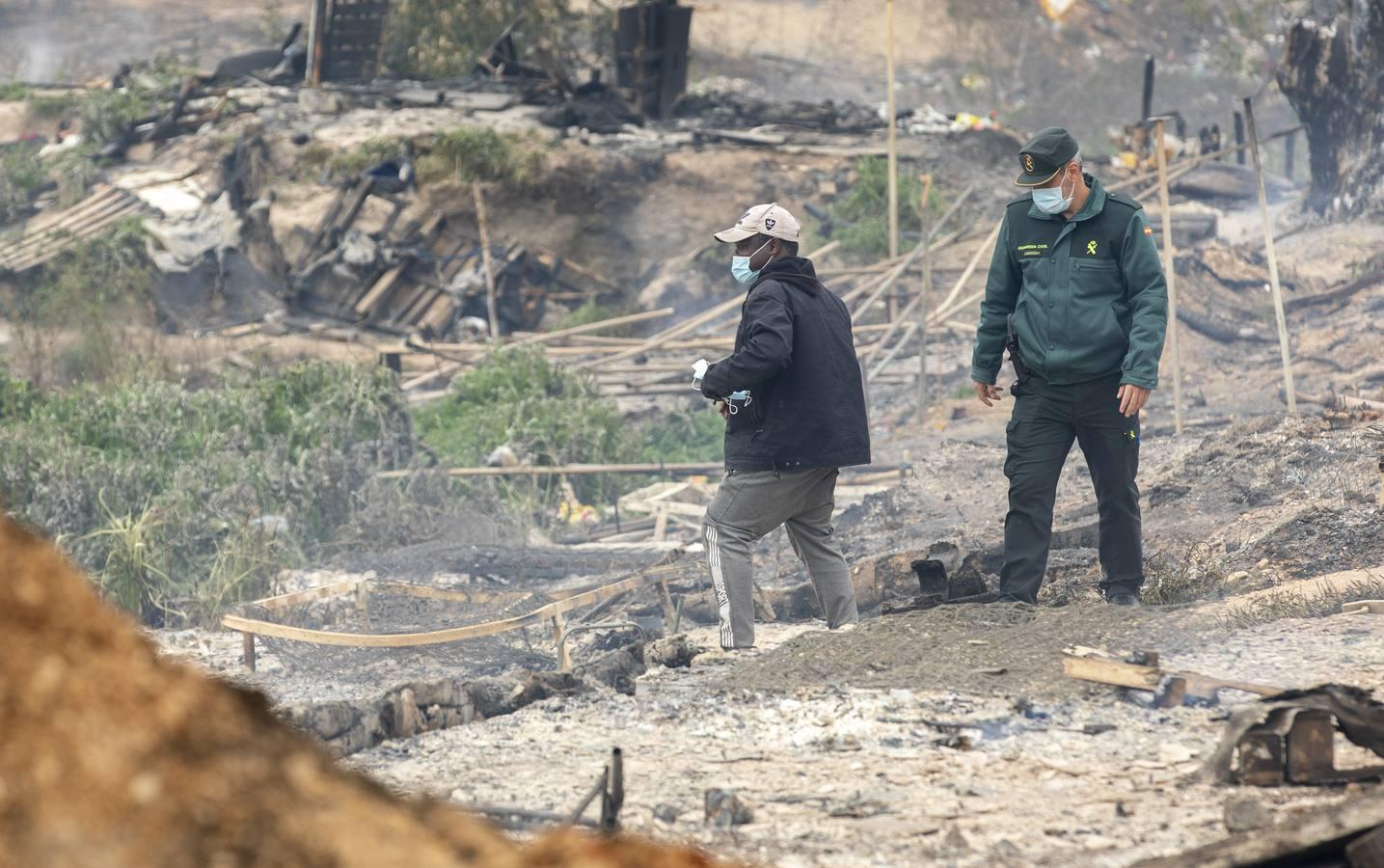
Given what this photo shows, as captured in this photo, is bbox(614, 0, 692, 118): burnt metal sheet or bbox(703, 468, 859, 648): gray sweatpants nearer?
bbox(703, 468, 859, 648): gray sweatpants

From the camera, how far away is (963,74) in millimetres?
27906

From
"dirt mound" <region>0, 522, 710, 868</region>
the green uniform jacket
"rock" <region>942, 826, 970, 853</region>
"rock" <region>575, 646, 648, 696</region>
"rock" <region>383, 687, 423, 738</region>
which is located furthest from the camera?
the green uniform jacket

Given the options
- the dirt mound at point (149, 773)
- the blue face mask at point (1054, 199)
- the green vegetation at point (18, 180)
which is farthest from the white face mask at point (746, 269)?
the green vegetation at point (18, 180)

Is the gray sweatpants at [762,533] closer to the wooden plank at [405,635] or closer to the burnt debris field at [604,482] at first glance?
the burnt debris field at [604,482]

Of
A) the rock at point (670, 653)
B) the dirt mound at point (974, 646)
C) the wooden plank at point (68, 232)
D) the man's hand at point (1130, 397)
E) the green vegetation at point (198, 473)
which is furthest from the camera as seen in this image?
the wooden plank at point (68, 232)

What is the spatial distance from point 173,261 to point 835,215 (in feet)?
24.3

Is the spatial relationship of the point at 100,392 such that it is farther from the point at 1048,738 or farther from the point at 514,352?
the point at 1048,738

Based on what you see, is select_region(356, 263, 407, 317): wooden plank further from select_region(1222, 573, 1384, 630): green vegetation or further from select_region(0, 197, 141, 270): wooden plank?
select_region(1222, 573, 1384, 630): green vegetation

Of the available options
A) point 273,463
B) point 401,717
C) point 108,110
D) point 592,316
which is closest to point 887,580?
point 401,717

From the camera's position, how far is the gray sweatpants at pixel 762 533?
5.73 m

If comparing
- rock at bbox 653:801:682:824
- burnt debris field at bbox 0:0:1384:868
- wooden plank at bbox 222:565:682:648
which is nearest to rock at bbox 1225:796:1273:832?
burnt debris field at bbox 0:0:1384:868

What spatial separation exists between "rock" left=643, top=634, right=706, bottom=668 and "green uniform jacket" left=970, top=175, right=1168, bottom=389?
1709mm

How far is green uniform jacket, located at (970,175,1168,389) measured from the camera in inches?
219

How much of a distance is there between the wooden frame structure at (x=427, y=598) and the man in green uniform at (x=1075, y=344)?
1.86 metres
